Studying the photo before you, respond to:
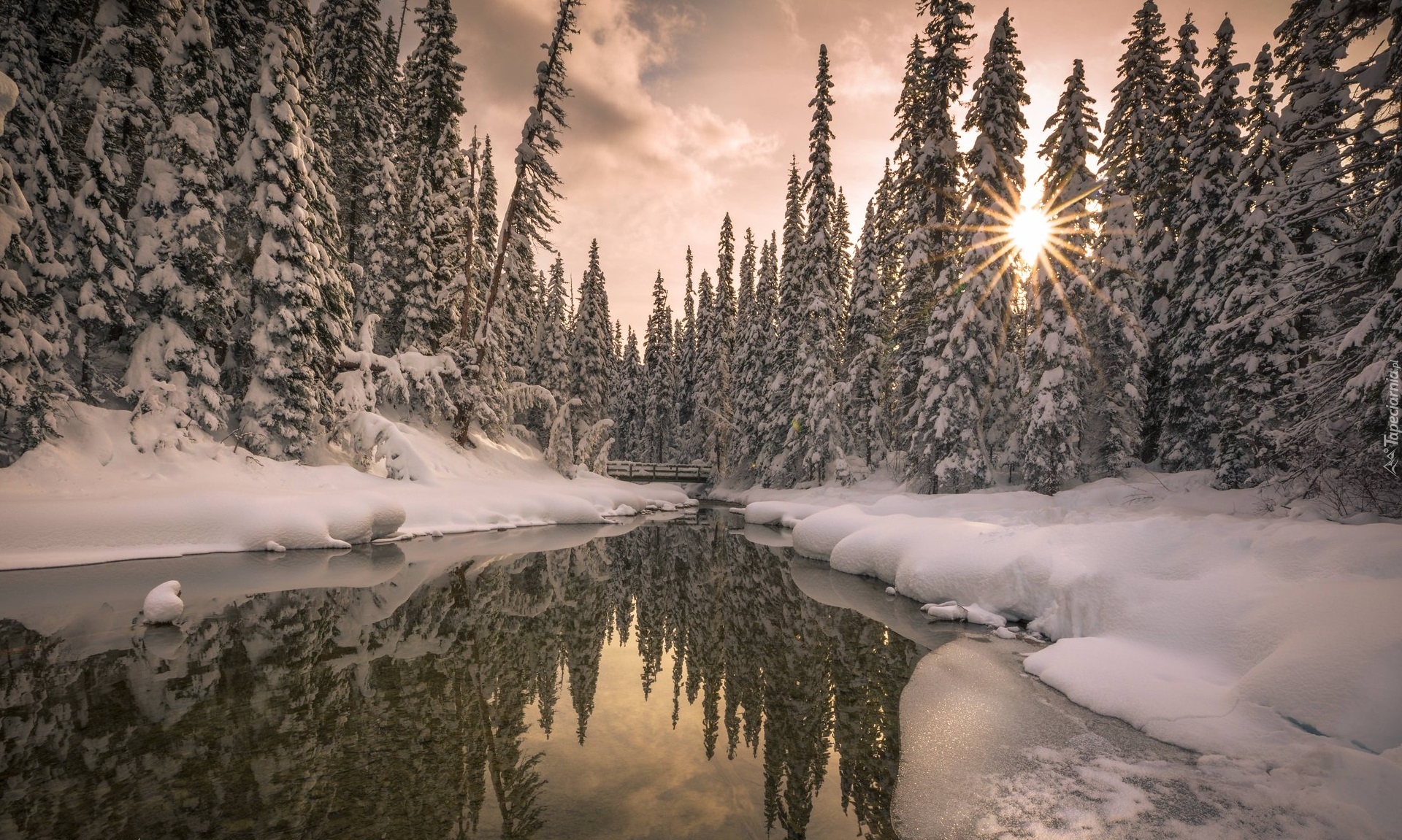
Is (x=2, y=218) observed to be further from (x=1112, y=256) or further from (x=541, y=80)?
(x=1112, y=256)

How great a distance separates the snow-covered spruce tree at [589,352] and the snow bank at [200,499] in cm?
2399

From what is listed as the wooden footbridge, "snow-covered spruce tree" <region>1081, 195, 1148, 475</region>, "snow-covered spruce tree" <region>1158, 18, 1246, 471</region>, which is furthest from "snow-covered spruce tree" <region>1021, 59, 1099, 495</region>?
the wooden footbridge

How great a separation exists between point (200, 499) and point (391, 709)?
10212 millimetres

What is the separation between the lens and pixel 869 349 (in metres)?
29.3

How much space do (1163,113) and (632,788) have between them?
2977cm

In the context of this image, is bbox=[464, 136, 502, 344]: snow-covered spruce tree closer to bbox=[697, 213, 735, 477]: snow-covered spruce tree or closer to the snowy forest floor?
bbox=[697, 213, 735, 477]: snow-covered spruce tree

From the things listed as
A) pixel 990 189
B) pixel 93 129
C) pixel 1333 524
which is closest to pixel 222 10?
pixel 93 129

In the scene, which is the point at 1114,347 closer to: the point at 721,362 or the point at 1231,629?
the point at 1231,629

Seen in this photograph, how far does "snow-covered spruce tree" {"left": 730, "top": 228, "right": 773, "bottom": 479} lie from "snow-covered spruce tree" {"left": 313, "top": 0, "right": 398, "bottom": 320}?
Answer: 22.5m

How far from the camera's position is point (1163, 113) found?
2177 cm

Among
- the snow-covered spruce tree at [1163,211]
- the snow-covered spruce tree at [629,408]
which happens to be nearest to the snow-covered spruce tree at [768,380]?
the snow-covered spruce tree at [1163,211]

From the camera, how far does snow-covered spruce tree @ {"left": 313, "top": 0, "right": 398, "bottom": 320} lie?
24672mm

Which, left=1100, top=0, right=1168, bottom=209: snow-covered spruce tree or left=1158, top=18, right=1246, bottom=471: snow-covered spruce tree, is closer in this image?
left=1158, top=18, right=1246, bottom=471: snow-covered spruce tree

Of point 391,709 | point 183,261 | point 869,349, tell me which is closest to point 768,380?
point 869,349
